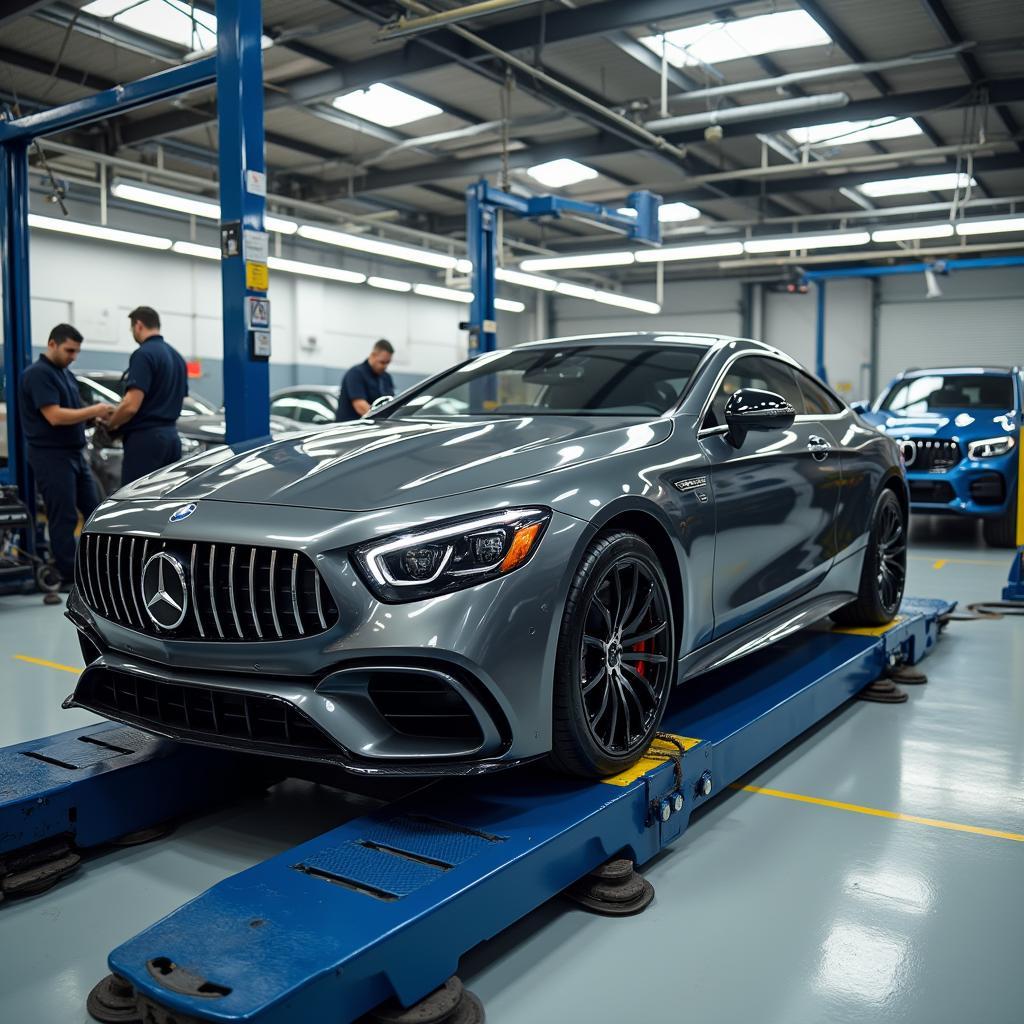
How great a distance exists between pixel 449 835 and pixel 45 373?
17.0 feet

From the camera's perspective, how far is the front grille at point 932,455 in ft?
27.2

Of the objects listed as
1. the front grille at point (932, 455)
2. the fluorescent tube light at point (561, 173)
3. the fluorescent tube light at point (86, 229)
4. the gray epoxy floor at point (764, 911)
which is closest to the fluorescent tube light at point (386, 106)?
the fluorescent tube light at point (561, 173)

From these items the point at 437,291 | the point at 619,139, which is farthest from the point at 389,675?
the point at 437,291

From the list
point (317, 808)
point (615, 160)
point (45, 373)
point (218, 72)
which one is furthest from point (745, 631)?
point (615, 160)

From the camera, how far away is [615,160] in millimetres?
15109

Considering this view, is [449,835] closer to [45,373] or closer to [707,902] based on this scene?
[707,902]

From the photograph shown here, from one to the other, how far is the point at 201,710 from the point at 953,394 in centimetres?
845

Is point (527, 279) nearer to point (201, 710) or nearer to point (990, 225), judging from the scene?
point (990, 225)

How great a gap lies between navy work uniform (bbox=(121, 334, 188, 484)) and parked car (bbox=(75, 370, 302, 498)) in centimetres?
244

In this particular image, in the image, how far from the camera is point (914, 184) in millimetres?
16250

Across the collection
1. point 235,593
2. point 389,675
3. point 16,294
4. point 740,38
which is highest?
point 740,38

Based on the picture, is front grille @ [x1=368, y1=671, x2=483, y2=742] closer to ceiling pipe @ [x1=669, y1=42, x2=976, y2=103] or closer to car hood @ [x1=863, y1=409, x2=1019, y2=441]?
car hood @ [x1=863, y1=409, x2=1019, y2=441]

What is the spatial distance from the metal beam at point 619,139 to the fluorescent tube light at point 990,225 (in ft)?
6.69

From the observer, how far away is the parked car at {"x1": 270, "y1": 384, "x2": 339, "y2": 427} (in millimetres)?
12672
